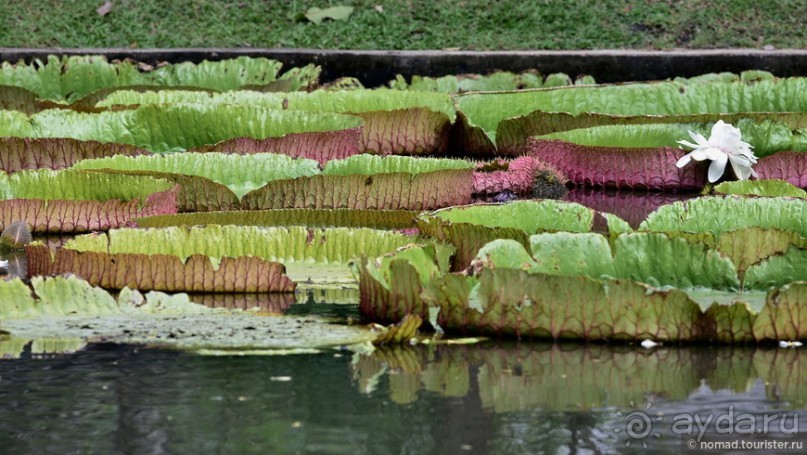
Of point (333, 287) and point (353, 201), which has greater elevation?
point (353, 201)

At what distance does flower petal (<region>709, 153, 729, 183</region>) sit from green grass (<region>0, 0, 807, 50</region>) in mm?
4515

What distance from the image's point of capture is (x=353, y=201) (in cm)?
445

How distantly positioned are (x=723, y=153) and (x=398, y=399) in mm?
2888

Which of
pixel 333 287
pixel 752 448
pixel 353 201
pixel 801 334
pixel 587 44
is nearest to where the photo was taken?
pixel 752 448

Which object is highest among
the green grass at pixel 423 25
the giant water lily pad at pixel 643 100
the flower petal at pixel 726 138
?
the green grass at pixel 423 25

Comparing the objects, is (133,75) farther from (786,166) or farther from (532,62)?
(786,166)

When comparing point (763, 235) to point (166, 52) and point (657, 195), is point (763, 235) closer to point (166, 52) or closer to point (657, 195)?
point (657, 195)

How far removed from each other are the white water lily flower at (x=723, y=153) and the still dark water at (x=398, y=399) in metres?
2.36

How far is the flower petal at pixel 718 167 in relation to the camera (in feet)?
16.6

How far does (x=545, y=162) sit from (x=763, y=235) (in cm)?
214

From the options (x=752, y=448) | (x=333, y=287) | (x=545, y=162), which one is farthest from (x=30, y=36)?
(x=752, y=448)

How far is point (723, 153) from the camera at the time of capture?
508 cm

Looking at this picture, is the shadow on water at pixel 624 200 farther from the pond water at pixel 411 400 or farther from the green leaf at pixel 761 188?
the pond water at pixel 411 400

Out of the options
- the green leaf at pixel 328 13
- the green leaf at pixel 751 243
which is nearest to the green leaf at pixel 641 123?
the green leaf at pixel 751 243
